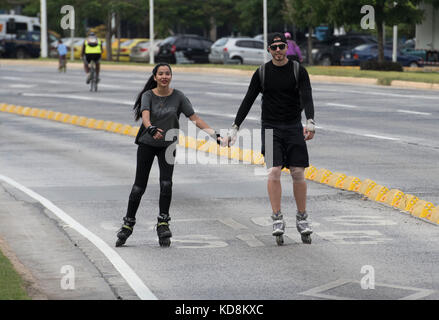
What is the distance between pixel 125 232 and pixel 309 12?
46.5 meters

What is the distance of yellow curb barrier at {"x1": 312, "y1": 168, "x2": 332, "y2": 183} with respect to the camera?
15273 millimetres

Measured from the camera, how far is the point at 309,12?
2212 inches

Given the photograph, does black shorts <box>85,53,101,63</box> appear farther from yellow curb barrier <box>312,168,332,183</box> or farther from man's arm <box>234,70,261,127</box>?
man's arm <box>234,70,261,127</box>

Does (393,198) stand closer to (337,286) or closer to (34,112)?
(337,286)

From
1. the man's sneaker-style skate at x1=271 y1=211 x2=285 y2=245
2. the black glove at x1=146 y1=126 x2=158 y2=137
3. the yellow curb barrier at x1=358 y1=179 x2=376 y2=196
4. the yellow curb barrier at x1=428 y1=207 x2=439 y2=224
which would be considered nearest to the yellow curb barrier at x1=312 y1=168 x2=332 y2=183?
the yellow curb barrier at x1=358 y1=179 x2=376 y2=196

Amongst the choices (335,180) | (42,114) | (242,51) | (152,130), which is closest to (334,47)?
(242,51)

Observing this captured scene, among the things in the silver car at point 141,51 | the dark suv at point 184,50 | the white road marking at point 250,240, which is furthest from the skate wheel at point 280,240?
the silver car at point 141,51

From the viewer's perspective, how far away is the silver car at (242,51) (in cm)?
5716

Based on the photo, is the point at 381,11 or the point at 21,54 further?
the point at 21,54

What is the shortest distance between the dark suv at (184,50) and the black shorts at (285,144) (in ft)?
165

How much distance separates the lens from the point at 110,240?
1101 centimetres

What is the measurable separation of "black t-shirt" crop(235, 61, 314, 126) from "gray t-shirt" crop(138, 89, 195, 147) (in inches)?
28.5
